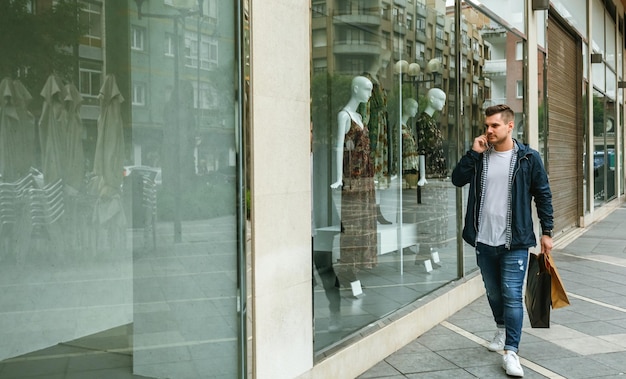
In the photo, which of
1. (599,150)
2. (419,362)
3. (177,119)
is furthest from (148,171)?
(599,150)

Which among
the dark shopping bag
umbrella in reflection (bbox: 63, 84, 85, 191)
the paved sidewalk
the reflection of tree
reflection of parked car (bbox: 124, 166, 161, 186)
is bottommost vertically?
the paved sidewalk

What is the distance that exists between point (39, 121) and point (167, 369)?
1.34m

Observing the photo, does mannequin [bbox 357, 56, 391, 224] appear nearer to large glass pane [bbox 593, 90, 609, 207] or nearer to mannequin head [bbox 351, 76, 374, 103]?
mannequin head [bbox 351, 76, 374, 103]

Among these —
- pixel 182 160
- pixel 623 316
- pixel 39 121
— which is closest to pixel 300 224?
pixel 182 160

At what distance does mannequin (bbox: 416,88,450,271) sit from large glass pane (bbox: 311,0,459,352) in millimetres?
11

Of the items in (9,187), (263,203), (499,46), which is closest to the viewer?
(9,187)

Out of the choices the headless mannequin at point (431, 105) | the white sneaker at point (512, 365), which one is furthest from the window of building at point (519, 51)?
the white sneaker at point (512, 365)

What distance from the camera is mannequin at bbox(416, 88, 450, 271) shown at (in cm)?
642

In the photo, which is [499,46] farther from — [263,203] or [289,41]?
[263,203]

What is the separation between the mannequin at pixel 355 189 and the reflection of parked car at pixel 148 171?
179 centimetres

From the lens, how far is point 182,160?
131 inches

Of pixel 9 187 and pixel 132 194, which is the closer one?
pixel 9 187

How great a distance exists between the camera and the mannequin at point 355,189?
496 cm

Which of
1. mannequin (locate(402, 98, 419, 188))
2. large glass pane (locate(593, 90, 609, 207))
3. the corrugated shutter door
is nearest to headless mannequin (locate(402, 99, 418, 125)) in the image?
mannequin (locate(402, 98, 419, 188))
